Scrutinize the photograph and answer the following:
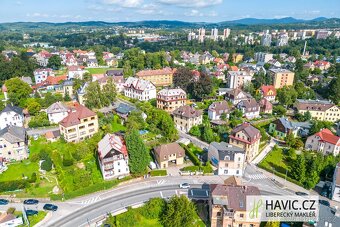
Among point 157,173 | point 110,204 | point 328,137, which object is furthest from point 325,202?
point 110,204

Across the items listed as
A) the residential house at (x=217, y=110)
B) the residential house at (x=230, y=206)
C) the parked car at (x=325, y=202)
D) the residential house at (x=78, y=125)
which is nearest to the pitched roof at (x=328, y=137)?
the parked car at (x=325, y=202)

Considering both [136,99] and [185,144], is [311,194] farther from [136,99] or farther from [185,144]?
[136,99]

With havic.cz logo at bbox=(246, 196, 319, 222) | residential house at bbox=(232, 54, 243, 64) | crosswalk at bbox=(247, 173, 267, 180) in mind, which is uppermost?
residential house at bbox=(232, 54, 243, 64)

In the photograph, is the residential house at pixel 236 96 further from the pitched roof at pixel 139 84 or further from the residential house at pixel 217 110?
the pitched roof at pixel 139 84

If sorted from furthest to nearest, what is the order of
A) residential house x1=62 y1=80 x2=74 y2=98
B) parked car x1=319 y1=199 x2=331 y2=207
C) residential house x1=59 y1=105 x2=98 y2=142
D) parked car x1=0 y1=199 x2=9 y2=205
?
residential house x1=62 y1=80 x2=74 y2=98, residential house x1=59 y1=105 x2=98 y2=142, parked car x1=319 y1=199 x2=331 y2=207, parked car x1=0 y1=199 x2=9 y2=205

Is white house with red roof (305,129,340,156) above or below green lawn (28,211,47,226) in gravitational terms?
above

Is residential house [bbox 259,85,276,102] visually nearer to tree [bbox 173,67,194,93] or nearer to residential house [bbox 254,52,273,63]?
tree [bbox 173,67,194,93]

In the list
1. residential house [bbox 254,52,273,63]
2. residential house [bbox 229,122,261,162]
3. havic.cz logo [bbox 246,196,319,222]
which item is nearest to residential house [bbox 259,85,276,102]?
residential house [bbox 229,122,261,162]

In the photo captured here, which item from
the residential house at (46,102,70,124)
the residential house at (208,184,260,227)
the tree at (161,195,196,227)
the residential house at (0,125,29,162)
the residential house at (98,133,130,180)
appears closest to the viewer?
the residential house at (208,184,260,227)
